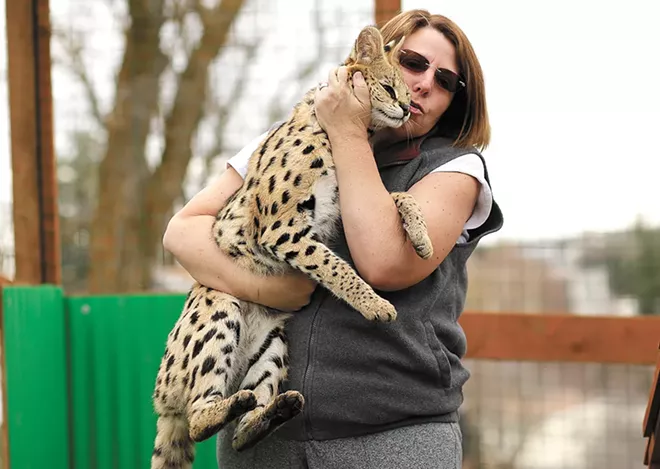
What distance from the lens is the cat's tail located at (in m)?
2.41

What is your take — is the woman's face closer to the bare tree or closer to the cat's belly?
the cat's belly

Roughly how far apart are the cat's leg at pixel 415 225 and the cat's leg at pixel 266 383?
415 millimetres

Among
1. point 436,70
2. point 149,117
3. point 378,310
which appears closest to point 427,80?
point 436,70

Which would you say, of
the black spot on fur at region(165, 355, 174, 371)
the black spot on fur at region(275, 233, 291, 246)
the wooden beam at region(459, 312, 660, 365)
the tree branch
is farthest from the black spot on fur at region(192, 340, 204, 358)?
the tree branch

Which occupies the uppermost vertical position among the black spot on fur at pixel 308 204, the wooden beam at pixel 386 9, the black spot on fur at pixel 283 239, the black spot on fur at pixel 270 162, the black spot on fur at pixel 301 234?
the wooden beam at pixel 386 9

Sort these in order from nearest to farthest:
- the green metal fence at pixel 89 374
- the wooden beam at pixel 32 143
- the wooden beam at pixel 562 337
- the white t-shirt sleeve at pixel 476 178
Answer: the white t-shirt sleeve at pixel 476 178, the wooden beam at pixel 562 337, the green metal fence at pixel 89 374, the wooden beam at pixel 32 143

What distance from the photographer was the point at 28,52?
3.79m

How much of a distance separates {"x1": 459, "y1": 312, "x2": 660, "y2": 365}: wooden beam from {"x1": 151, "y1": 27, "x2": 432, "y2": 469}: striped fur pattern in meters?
1.31

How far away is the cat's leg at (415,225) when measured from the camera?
6.48ft

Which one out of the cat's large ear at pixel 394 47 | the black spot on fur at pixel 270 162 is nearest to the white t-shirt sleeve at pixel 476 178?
the cat's large ear at pixel 394 47

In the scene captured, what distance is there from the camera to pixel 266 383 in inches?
87.2

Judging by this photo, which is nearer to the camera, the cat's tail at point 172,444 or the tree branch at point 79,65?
the cat's tail at point 172,444

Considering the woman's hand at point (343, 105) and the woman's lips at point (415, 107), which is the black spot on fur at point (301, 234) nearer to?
the woman's hand at point (343, 105)

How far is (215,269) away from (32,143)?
6.05 feet
